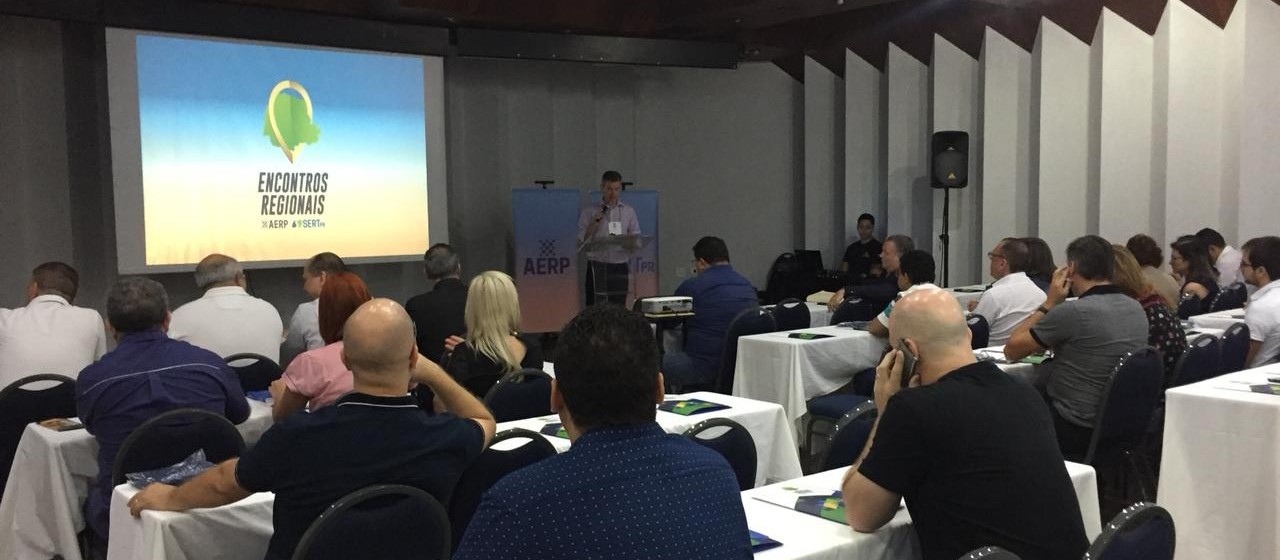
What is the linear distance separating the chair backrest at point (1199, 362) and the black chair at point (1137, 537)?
9.66 feet

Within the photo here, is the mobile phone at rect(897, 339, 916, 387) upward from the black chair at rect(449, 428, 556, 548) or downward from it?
upward

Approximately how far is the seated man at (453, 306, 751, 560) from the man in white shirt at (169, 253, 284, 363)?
362 cm

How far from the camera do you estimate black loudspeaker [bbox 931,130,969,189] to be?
32.3 ft

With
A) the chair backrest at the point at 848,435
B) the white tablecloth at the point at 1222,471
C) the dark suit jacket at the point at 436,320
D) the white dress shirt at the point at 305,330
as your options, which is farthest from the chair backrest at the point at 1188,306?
the white dress shirt at the point at 305,330

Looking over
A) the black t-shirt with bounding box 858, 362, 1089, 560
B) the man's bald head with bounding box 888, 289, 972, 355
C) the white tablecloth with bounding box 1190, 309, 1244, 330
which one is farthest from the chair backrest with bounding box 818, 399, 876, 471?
the white tablecloth with bounding box 1190, 309, 1244, 330

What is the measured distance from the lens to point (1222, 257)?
25.6 ft

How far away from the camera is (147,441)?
3121mm

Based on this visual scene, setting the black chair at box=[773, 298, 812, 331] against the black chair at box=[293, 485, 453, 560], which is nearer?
the black chair at box=[293, 485, 453, 560]

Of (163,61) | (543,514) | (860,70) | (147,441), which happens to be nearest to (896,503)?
(543,514)

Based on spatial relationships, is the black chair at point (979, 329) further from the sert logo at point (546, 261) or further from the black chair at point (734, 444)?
the sert logo at point (546, 261)

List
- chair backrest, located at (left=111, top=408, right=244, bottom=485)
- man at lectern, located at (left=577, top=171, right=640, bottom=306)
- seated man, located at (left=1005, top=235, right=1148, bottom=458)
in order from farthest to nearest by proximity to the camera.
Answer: man at lectern, located at (left=577, top=171, right=640, bottom=306), seated man, located at (left=1005, top=235, right=1148, bottom=458), chair backrest, located at (left=111, top=408, right=244, bottom=485)

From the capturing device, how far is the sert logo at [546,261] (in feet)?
32.1

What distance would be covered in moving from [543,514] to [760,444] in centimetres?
241

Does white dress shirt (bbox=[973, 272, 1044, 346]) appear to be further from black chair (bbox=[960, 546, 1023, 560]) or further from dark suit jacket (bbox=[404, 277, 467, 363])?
black chair (bbox=[960, 546, 1023, 560])
